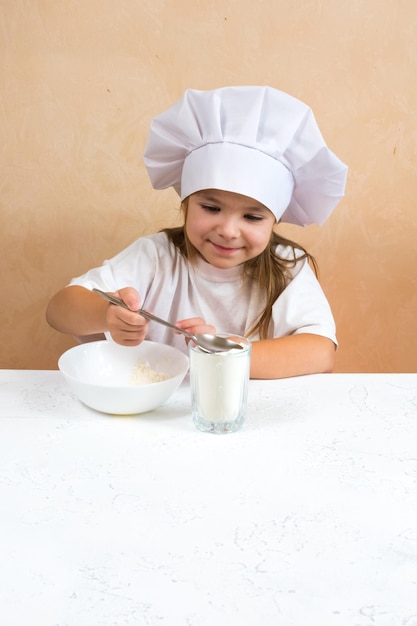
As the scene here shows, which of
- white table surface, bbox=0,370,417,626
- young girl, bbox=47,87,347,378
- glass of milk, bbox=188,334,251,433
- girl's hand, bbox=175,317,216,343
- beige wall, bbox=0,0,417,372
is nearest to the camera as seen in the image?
white table surface, bbox=0,370,417,626

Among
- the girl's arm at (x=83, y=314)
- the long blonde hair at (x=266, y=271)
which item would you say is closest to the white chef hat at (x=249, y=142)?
the long blonde hair at (x=266, y=271)

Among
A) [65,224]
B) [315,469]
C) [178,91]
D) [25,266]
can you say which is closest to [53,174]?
[65,224]

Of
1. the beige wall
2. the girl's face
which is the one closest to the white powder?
Result: the girl's face

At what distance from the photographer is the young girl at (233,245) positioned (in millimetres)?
1088

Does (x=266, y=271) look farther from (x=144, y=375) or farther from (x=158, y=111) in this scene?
(x=158, y=111)

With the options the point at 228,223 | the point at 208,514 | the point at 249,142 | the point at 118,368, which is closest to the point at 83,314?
the point at 118,368

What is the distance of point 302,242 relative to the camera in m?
1.64

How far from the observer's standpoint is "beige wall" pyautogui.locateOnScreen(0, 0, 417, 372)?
4.91 ft

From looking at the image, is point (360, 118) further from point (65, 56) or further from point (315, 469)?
point (315, 469)

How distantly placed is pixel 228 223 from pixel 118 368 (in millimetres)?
304

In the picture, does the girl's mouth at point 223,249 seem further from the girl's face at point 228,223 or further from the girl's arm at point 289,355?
the girl's arm at point 289,355

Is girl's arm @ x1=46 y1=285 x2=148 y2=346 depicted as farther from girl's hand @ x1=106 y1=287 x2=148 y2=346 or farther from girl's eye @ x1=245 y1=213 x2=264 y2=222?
girl's eye @ x1=245 y1=213 x2=264 y2=222

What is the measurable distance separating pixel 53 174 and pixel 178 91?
34cm

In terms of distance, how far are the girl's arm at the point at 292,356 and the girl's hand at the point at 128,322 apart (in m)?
0.17
